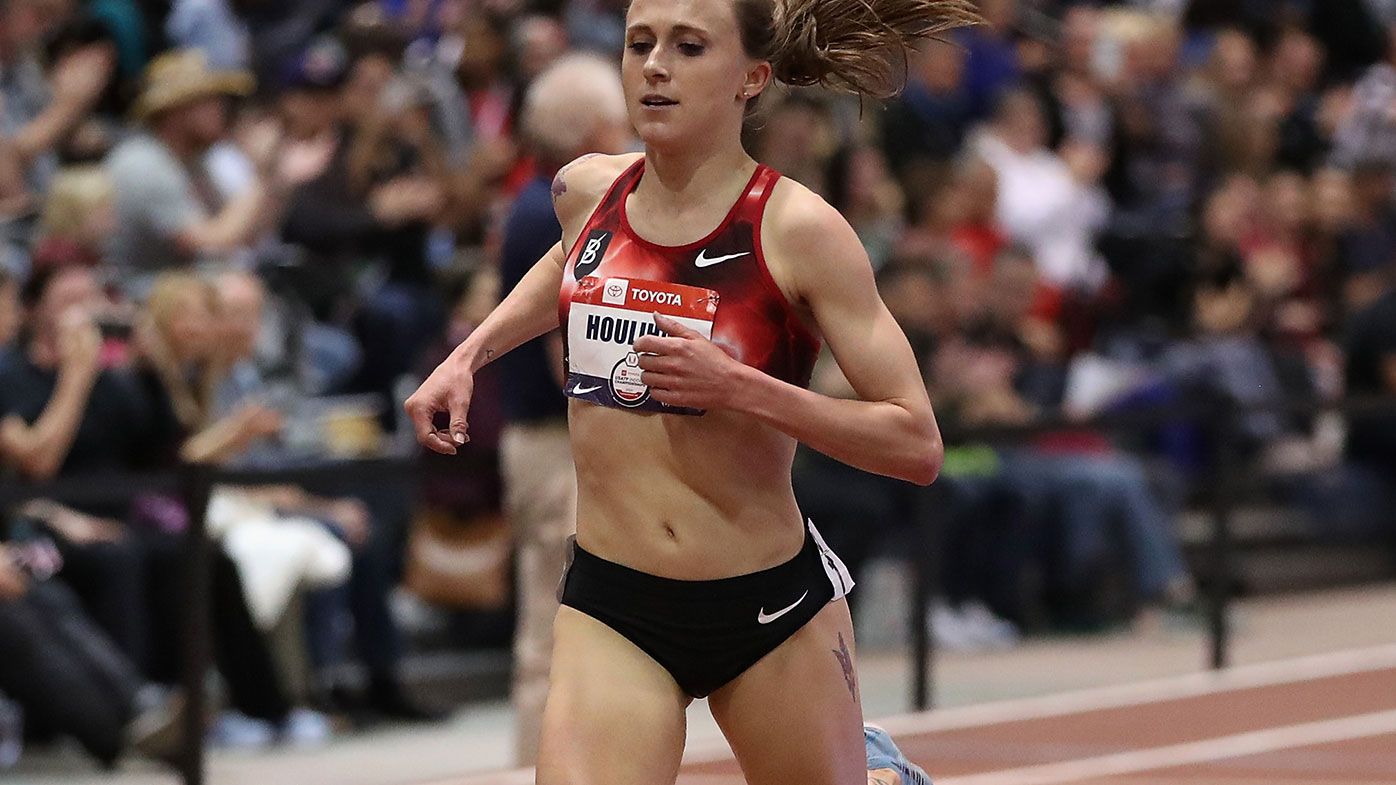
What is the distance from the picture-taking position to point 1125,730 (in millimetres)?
8133

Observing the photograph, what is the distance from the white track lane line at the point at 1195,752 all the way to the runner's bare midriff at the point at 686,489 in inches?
131

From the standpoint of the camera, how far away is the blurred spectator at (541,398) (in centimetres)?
661

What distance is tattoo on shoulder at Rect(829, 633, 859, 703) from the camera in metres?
4.10

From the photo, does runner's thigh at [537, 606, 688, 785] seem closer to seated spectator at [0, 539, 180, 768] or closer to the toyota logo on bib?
the toyota logo on bib

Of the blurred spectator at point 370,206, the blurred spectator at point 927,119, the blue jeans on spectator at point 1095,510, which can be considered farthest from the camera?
the blurred spectator at point 927,119

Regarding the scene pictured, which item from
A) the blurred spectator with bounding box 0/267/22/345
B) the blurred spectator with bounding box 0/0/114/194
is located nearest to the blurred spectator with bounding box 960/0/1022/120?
the blurred spectator with bounding box 0/0/114/194

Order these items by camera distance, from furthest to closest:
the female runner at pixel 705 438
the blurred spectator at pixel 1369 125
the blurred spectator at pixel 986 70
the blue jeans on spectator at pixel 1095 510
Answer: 1. the blurred spectator at pixel 1369 125
2. the blurred spectator at pixel 986 70
3. the blue jeans on spectator at pixel 1095 510
4. the female runner at pixel 705 438

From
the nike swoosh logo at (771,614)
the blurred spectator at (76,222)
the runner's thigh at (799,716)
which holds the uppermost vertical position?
the nike swoosh logo at (771,614)

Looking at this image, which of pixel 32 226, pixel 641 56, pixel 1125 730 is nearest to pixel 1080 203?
pixel 1125 730

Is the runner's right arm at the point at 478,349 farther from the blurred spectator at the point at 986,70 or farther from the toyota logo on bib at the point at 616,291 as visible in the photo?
the blurred spectator at the point at 986,70

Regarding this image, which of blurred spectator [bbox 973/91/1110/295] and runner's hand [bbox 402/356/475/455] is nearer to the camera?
runner's hand [bbox 402/356/475/455]

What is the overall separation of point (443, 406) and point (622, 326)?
0.36m

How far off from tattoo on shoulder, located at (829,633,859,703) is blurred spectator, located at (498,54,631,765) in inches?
100.0

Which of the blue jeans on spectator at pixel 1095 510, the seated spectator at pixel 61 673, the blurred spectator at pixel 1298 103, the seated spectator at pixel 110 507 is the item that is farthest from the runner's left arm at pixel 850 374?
the blurred spectator at pixel 1298 103
